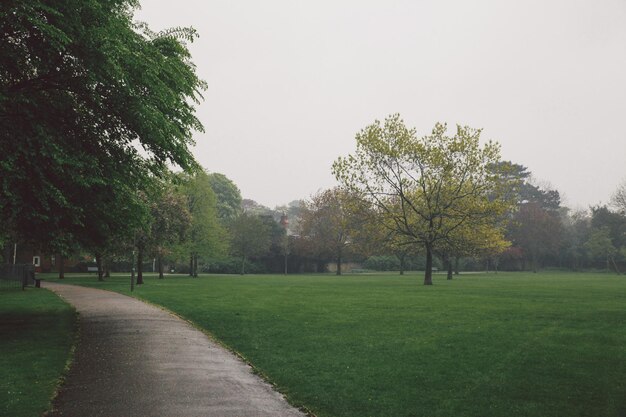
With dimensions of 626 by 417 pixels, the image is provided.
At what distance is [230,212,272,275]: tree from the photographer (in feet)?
230

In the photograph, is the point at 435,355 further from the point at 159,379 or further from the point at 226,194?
the point at 226,194

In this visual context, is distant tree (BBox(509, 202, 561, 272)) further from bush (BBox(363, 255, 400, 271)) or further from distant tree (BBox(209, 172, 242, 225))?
distant tree (BBox(209, 172, 242, 225))

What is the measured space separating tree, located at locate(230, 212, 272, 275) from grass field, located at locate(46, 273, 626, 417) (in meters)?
48.5

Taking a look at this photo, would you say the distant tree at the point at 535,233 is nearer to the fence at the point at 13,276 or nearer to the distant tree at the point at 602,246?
the distant tree at the point at 602,246

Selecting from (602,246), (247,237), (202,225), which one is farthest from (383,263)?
(202,225)

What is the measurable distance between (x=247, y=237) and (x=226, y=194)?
26.4m

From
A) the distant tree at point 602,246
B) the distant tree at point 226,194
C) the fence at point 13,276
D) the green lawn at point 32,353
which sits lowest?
the green lawn at point 32,353

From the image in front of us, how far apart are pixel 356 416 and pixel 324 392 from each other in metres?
1.28

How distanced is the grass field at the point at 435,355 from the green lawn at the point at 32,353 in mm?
3988

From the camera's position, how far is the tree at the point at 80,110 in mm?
11156

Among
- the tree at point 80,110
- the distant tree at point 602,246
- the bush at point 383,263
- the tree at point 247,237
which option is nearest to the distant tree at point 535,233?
the distant tree at point 602,246

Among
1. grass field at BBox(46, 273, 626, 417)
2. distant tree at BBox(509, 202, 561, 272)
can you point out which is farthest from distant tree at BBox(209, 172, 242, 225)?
grass field at BBox(46, 273, 626, 417)

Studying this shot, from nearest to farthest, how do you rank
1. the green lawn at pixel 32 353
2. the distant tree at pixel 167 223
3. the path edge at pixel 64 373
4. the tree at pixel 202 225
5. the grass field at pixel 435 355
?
the path edge at pixel 64 373
the green lawn at pixel 32 353
the grass field at pixel 435 355
the distant tree at pixel 167 223
the tree at pixel 202 225

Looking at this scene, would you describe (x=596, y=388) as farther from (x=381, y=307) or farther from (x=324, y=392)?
(x=381, y=307)
